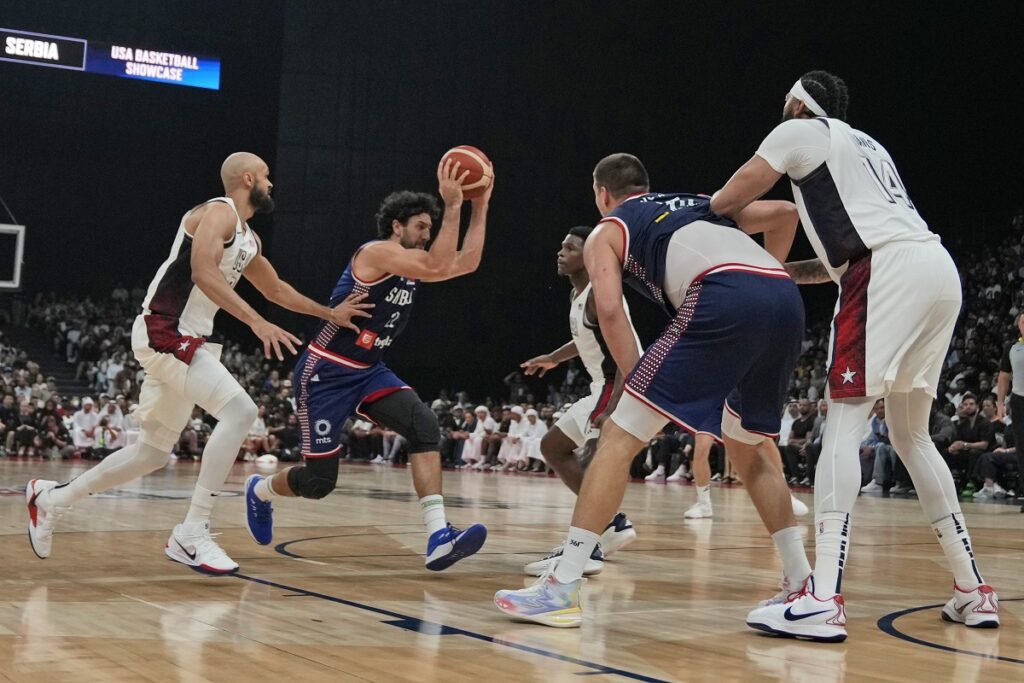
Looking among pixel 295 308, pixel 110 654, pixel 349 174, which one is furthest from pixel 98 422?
pixel 110 654

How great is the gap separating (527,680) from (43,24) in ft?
85.6

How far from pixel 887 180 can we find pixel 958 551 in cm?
131

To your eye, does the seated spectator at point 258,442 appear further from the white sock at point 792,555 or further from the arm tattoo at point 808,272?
the white sock at point 792,555

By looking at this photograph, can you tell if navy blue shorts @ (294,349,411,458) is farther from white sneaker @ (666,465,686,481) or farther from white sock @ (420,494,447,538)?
white sneaker @ (666,465,686,481)

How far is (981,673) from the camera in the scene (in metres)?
3.12

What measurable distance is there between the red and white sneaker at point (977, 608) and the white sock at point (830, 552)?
61 cm

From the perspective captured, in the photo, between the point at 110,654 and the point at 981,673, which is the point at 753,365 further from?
the point at 110,654

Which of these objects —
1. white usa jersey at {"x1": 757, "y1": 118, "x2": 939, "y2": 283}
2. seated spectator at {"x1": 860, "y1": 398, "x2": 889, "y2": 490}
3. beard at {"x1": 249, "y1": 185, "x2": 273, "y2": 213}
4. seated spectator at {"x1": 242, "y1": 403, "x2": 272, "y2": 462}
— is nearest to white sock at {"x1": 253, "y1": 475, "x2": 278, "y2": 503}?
beard at {"x1": 249, "y1": 185, "x2": 273, "y2": 213}

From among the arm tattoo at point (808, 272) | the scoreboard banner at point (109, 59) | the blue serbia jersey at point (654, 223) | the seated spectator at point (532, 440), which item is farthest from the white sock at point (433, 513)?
the scoreboard banner at point (109, 59)

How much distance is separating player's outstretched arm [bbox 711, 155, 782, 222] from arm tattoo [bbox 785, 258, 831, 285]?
65cm

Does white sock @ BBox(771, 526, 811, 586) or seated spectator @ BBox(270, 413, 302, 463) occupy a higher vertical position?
white sock @ BBox(771, 526, 811, 586)

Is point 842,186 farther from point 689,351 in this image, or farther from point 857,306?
point 689,351

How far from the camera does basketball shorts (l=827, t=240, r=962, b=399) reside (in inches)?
146

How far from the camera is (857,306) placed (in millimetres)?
3787
